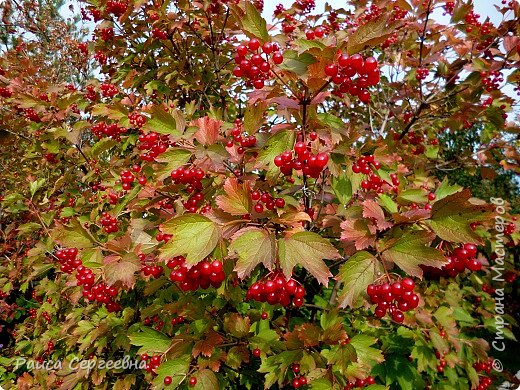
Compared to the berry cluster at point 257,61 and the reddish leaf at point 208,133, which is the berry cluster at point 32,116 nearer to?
the reddish leaf at point 208,133

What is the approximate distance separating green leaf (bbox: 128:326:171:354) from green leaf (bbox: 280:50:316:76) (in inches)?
67.6

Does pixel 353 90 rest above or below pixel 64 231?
above

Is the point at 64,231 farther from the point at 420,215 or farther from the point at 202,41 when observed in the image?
the point at 202,41

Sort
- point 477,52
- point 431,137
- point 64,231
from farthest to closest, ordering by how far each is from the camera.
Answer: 1. point 431,137
2. point 477,52
3. point 64,231

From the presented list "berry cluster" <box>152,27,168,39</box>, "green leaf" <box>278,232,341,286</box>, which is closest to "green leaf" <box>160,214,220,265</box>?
"green leaf" <box>278,232,341,286</box>

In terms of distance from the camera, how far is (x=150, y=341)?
2229mm

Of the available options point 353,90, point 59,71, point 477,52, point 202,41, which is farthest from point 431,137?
point 59,71

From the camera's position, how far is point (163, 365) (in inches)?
80.7

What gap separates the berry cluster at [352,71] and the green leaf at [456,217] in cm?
58

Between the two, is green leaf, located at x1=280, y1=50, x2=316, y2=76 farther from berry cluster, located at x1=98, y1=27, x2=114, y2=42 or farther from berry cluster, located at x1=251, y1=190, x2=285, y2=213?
berry cluster, located at x1=98, y1=27, x2=114, y2=42

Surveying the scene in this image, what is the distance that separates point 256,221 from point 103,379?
103 inches

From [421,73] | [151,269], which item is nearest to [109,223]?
[151,269]

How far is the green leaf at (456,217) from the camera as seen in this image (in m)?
1.45

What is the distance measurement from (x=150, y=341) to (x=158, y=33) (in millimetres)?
2675
